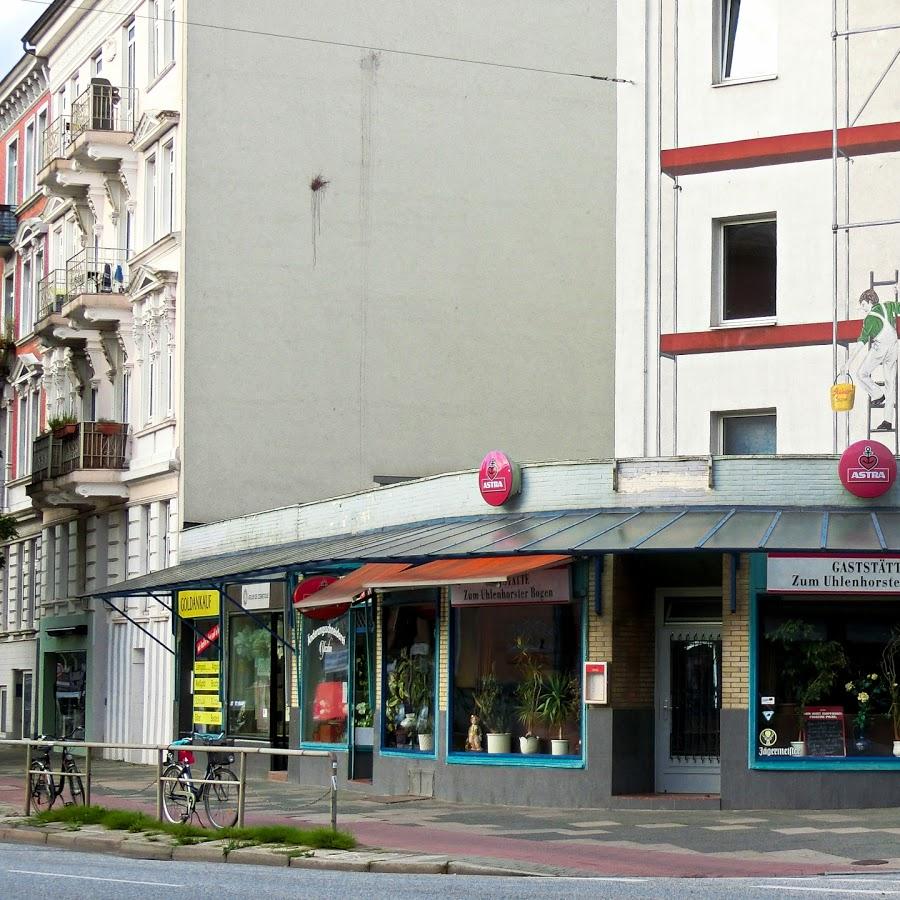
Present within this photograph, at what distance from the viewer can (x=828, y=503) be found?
2444 centimetres

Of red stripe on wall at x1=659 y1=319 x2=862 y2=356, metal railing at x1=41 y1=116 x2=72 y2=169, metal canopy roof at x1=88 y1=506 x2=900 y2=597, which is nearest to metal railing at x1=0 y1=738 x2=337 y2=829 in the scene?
metal canopy roof at x1=88 y1=506 x2=900 y2=597

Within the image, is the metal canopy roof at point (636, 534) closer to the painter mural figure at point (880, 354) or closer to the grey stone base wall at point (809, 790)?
the grey stone base wall at point (809, 790)

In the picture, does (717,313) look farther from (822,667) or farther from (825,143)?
(822,667)

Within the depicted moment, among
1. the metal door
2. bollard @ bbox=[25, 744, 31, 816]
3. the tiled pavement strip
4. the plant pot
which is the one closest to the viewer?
the tiled pavement strip

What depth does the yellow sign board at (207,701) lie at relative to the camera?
35.1 m

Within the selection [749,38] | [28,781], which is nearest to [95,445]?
[749,38]

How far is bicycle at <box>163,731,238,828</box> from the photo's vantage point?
68.3 ft

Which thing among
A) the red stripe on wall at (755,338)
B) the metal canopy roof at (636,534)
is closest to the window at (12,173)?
the red stripe on wall at (755,338)

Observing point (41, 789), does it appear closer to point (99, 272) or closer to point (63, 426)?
point (63, 426)

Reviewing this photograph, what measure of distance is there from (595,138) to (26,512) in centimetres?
1863

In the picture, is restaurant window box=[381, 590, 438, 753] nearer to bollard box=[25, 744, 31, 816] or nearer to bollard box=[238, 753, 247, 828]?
bollard box=[25, 744, 31, 816]

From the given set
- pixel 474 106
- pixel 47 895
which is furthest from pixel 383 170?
pixel 47 895

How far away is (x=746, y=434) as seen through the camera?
30.4m

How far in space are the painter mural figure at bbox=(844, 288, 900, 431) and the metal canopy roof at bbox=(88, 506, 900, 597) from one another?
419 centimetres
